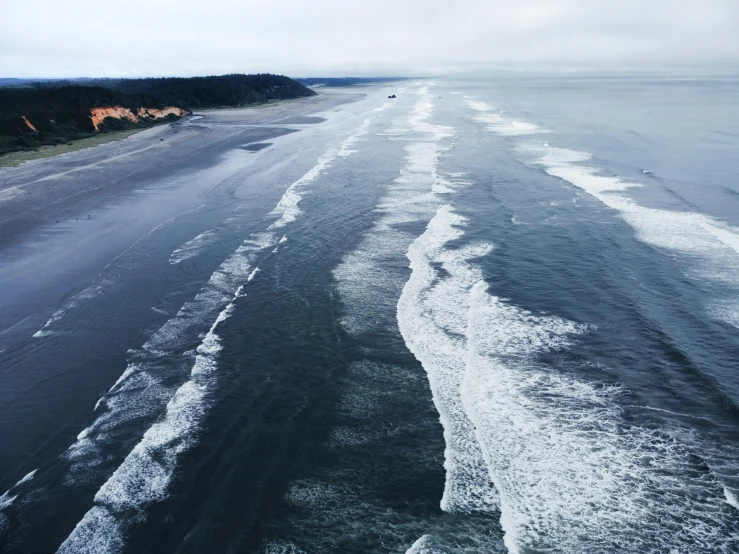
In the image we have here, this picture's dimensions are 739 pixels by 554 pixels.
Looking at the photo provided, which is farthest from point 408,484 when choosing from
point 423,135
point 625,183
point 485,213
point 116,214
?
point 423,135

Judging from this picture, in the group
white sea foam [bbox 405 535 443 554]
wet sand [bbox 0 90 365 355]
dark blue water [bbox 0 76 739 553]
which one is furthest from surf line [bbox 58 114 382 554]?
wet sand [bbox 0 90 365 355]

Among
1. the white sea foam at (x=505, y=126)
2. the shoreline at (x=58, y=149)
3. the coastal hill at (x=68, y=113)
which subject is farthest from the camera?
the white sea foam at (x=505, y=126)

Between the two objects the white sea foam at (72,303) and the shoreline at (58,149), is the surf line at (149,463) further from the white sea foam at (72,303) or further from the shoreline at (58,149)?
the shoreline at (58,149)

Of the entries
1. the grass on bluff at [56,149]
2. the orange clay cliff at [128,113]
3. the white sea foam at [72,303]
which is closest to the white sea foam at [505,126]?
the grass on bluff at [56,149]

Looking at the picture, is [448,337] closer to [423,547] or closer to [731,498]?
[423,547]

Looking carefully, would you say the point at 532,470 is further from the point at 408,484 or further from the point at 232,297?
the point at 232,297
